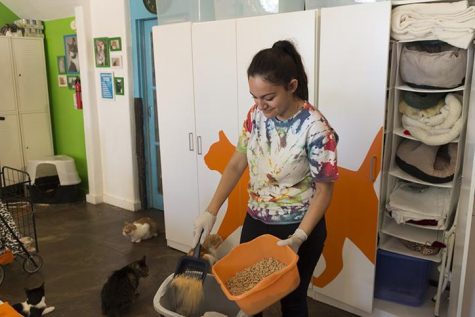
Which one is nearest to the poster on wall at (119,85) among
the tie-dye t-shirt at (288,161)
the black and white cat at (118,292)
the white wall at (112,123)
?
the white wall at (112,123)

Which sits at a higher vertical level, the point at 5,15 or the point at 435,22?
the point at 5,15

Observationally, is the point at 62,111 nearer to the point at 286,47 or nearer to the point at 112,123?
the point at 112,123

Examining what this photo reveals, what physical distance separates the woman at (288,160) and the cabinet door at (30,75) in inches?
161

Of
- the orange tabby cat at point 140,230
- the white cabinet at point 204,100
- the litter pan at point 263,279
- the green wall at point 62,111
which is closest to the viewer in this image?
the litter pan at point 263,279

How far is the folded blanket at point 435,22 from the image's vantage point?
202 cm

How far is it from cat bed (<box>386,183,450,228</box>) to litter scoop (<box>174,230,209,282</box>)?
124cm

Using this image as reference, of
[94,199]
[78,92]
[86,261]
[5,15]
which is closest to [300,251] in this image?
[86,261]

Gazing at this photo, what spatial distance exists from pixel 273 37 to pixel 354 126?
0.71m

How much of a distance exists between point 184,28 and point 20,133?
2.97 m

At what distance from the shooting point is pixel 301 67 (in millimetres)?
1574

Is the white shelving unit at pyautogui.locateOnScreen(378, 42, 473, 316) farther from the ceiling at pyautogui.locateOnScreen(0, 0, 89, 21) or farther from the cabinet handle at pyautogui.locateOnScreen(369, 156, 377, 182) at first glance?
the ceiling at pyautogui.locateOnScreen(0, 0, 89, 21)

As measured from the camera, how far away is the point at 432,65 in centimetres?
216

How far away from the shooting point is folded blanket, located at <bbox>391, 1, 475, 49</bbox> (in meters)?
2.02

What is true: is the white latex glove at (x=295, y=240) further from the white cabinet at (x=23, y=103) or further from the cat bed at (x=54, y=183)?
the white cabinet at (x=23, y=103)
